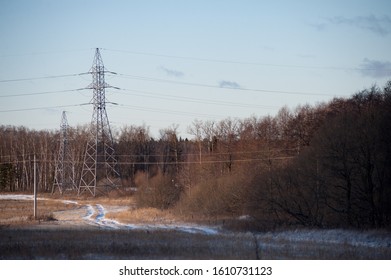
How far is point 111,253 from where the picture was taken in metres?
19.3

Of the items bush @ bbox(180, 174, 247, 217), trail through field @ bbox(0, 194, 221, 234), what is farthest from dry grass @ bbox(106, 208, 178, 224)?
bush @ bbox(180, 174, 247, 217)

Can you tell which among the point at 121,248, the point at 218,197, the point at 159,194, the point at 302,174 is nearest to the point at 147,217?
the point at 218,197

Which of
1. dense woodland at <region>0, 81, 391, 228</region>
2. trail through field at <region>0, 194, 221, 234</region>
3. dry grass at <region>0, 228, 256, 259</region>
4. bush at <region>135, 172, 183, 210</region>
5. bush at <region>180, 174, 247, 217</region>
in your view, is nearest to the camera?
dry grass at <region>0, 228, 256, 259</region>

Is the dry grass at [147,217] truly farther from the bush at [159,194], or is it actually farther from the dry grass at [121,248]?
the dry grass at [121,248]

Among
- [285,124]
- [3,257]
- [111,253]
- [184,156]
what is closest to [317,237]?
[111,253]

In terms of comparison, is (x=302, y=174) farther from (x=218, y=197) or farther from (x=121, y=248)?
(x=121, y=248)

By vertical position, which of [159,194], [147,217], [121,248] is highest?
[159,194]

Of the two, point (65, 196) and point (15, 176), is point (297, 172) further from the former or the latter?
point (15, 176)

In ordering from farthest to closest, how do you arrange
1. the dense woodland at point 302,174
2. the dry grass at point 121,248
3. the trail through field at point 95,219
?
the trail through field at point 95,219 < the dense woodland at point 302,174 < the dry grass at point 121,248

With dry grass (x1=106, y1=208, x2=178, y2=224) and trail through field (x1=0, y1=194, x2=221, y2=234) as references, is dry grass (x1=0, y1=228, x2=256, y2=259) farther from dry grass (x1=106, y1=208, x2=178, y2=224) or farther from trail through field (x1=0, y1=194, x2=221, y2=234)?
dry grass (x1=106, y1=208, x2=178, y2=224)

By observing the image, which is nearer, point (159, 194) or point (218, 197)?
point (218, 197)

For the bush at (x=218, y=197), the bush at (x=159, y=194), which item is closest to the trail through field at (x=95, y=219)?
the bush at (x=159, y=194)
